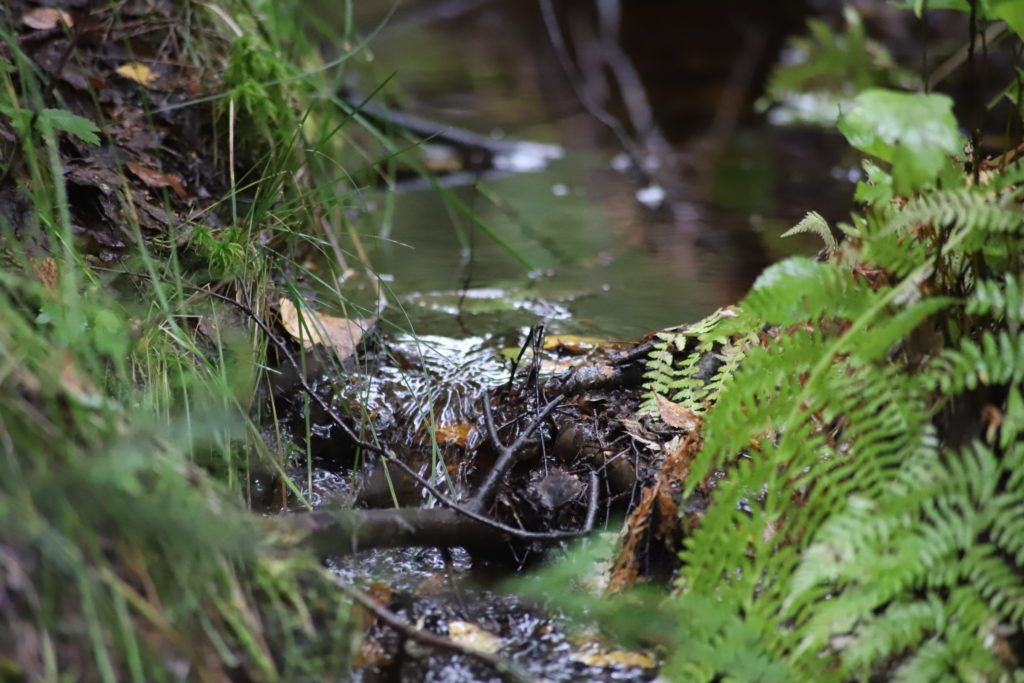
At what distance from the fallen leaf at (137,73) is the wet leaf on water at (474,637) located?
7.53 feet

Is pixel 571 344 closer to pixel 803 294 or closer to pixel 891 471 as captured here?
pixel 803 294

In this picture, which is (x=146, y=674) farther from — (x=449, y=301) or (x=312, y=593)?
(x=449, y=301)

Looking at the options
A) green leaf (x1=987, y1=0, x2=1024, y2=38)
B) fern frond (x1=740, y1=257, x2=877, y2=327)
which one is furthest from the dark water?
green leaf (x1=987, y1=0, x2=1024, y2=38)

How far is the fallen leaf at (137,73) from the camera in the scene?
3.11 meters

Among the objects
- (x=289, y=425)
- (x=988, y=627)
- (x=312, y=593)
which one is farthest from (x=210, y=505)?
(x=988, y=627)

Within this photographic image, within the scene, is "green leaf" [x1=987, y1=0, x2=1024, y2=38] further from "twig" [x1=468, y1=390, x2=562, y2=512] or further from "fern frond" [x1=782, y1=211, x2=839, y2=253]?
"twig" [x1=468, y1=390, x2=562, y2=512]

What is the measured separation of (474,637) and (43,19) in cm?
254

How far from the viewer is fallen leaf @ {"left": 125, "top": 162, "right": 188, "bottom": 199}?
271cm

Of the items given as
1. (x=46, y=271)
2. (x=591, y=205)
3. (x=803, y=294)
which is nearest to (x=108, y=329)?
(x=46, y=271)

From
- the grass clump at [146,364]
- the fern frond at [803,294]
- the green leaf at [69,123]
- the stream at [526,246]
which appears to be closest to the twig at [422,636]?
the grass clump at [146,364]

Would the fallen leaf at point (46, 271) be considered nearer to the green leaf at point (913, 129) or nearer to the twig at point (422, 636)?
the twig at point (422, 636)

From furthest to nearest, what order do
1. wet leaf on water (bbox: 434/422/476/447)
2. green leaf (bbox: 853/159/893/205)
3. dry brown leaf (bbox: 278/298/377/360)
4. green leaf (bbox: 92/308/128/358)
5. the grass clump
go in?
dry brown leaf (bbox: 278/298/377/360), wet leaf on water (bbox: 434/422/476/447), green leaf (bbox: 853/159/893/205), green leaf (bbox: 92/308/128/358), the grass clump

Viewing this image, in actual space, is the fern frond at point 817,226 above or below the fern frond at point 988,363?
above

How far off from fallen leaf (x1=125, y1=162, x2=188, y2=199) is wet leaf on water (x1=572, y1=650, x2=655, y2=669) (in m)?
1.93
